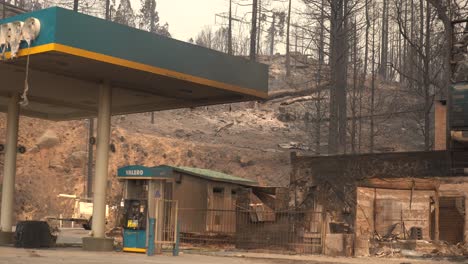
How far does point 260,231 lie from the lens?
88.4ft

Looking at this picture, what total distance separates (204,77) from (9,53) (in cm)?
724

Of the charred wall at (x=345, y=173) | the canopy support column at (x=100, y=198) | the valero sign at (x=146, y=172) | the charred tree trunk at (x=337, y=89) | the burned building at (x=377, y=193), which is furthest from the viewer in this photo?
the charred tree trunk at (x=337, y=89)

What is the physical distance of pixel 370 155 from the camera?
86.5ft

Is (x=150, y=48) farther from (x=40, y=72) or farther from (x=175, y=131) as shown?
Result: (x=175, y=131)

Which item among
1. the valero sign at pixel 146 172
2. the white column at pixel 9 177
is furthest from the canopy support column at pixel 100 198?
the white column at pixel 9 177

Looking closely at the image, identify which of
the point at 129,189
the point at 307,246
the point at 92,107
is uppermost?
the point at 92,107

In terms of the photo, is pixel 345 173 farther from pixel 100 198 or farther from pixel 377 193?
pixel 100 198

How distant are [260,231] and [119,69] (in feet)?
30.0

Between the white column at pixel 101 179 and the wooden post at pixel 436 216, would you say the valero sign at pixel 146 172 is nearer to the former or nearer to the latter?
the white column at pixel 101 179

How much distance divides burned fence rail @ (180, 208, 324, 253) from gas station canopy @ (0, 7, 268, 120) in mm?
5217

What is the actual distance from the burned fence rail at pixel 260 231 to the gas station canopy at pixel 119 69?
522 centimetres

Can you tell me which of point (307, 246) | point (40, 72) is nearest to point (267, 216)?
point (307, 246)

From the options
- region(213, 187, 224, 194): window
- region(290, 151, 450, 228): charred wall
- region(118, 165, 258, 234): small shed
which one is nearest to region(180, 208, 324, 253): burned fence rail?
region(118, 165, 258, 234): small shed

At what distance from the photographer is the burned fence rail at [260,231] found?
25484 mm
